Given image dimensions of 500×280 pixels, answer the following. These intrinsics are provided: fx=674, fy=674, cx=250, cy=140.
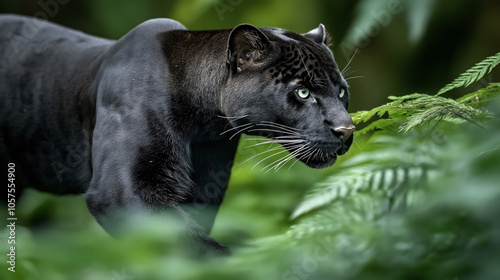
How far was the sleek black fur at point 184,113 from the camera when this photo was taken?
2.94 meters

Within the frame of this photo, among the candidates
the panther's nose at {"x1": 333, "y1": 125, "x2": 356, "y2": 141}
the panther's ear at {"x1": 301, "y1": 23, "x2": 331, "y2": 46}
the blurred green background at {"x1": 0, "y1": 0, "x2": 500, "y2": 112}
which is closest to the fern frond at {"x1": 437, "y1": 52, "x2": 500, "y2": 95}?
the panther's nose at {"x1": 333, "y1": 125, "x2": 356, "y2": 141}

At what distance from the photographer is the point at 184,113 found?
3230 millimetres

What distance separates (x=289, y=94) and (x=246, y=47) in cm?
31

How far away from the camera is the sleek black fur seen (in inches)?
116

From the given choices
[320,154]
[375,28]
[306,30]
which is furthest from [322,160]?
[306,30]

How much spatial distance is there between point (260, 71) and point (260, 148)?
1.53m

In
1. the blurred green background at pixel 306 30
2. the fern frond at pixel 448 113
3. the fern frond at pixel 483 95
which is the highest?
the fern frond at pixel 448 113

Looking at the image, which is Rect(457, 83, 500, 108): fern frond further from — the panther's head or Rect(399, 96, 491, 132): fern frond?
the panther's head

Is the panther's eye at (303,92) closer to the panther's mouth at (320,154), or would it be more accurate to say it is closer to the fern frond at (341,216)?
the panther's mouth at (320,154)

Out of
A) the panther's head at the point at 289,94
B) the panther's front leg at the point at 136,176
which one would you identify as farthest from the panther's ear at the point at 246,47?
the panther's front leg at the point at 136,176

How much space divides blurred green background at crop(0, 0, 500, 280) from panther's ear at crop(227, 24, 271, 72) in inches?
33.9

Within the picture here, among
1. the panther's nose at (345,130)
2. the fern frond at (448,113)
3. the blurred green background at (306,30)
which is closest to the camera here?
the fern frond at (448,113)

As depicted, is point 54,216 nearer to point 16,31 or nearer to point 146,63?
point 16,31

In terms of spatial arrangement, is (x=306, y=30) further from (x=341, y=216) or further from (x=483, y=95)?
(x=341, y=216)
